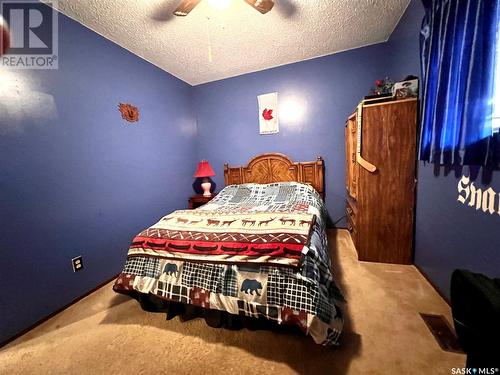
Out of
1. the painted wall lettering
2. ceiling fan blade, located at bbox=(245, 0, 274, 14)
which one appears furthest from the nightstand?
the painted wall lettering

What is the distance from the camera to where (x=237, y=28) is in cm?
212

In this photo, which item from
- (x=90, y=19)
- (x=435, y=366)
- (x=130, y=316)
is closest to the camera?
(x=435, y=366)

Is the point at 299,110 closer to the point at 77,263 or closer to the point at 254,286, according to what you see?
the point at 254,286

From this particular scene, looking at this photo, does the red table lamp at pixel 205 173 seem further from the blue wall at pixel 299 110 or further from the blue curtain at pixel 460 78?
the blue curtain at pixel 460 78

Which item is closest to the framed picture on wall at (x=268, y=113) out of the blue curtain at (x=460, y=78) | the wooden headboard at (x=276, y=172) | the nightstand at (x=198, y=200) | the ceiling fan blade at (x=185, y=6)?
the wooden headboard at (x=276, y=172)

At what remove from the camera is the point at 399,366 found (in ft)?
3.56

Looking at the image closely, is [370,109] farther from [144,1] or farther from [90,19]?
[90,19]

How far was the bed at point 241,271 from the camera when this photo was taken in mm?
1154

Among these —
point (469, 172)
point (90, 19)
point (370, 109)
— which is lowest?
point (469, 172)

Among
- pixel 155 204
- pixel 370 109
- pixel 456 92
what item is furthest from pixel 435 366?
pixel 155 204

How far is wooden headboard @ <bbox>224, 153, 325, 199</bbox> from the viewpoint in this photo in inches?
119

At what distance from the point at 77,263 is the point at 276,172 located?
263 cm

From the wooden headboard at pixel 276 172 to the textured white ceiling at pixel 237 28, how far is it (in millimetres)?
1448

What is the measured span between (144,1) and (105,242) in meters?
2.31
